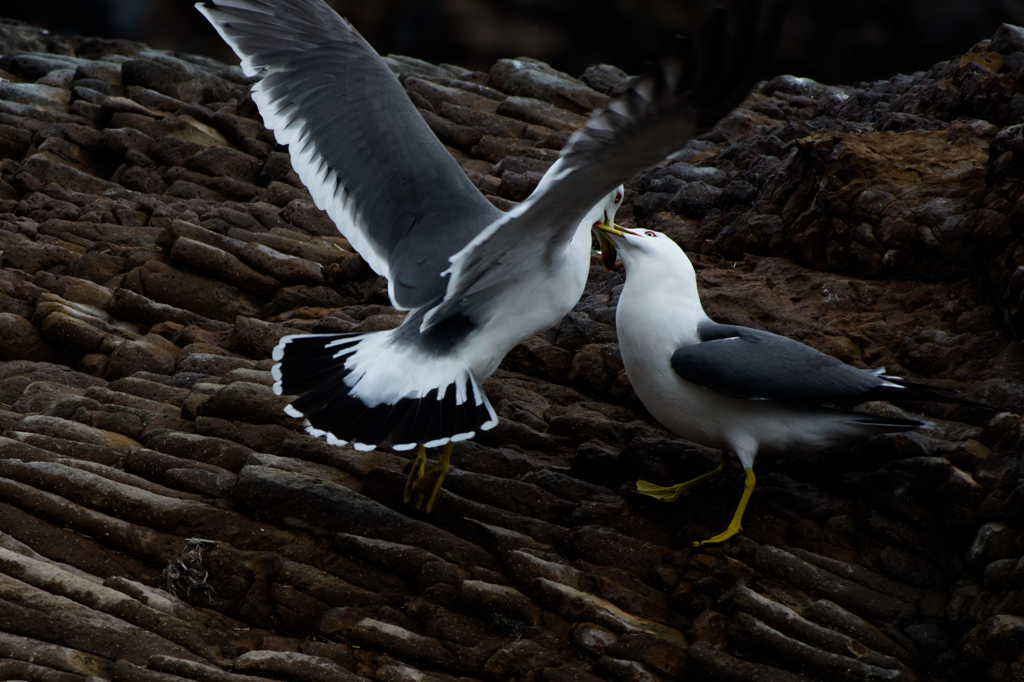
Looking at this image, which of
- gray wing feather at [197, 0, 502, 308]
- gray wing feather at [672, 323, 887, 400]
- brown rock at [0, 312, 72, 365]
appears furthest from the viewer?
brown rock at [0, 312, 72, 365]

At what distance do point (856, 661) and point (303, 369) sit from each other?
2.04m

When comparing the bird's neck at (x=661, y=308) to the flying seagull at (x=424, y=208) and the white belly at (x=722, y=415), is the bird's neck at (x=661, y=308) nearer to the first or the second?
the white belly at (x=722, y=415)

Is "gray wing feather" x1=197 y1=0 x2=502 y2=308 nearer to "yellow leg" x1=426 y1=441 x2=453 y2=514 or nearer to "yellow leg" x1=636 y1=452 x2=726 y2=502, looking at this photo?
"yellow leg" x1=426 y1=441 x2=453 y2=514

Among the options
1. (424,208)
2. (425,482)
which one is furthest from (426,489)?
(424,208)

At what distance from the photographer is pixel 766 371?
331 cm

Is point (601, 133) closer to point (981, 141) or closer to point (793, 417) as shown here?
point (793, 417)

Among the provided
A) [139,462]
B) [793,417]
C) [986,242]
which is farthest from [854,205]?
[139,462]

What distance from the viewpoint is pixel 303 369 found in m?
3.39

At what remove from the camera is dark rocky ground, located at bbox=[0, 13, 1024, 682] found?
2932mm

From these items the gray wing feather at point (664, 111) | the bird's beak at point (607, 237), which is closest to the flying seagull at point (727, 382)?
the bird's beak at point (607, 237)

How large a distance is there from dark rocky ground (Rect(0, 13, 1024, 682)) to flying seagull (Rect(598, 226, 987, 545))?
25 cm

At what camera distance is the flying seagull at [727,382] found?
3.30 meters

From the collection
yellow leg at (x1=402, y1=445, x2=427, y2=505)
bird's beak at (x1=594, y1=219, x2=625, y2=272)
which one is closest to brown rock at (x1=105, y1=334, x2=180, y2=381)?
yellow leg at (x1=402, y1=445, x2=427, y2=505)

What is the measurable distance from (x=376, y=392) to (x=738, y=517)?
1.33 metres
